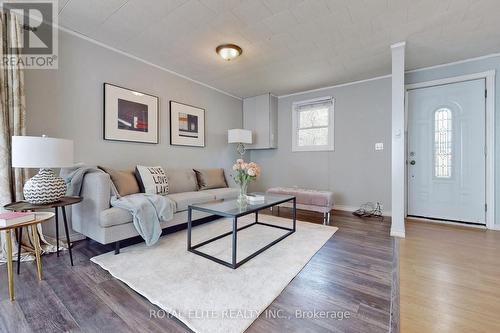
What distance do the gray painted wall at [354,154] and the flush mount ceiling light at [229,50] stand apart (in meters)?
2.26

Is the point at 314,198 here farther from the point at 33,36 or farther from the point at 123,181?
the point at 33,36

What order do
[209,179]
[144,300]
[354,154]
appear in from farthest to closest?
[354,154]
[209,179]
[144,300]

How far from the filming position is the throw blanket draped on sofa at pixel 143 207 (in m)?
2.15

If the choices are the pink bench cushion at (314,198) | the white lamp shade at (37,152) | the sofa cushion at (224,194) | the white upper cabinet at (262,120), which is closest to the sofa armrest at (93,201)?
the white lamp shade at (37,152)

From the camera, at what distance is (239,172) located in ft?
8.25

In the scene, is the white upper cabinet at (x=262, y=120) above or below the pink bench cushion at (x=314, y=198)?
above

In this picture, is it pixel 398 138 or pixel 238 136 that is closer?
pixel 398 138

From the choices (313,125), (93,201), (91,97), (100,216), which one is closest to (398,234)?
(313,125)

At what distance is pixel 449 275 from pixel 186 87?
13.8 ft

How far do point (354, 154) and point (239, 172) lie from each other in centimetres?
264

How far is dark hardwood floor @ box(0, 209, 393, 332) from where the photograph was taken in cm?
122

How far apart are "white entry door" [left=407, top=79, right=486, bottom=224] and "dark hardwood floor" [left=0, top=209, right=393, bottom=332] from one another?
2.02 m

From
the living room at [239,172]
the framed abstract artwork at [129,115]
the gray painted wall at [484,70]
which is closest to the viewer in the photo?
the living room at [239,172]

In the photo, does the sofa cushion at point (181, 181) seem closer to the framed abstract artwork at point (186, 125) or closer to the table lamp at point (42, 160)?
the framed abstract artwork at point (186, 125)
